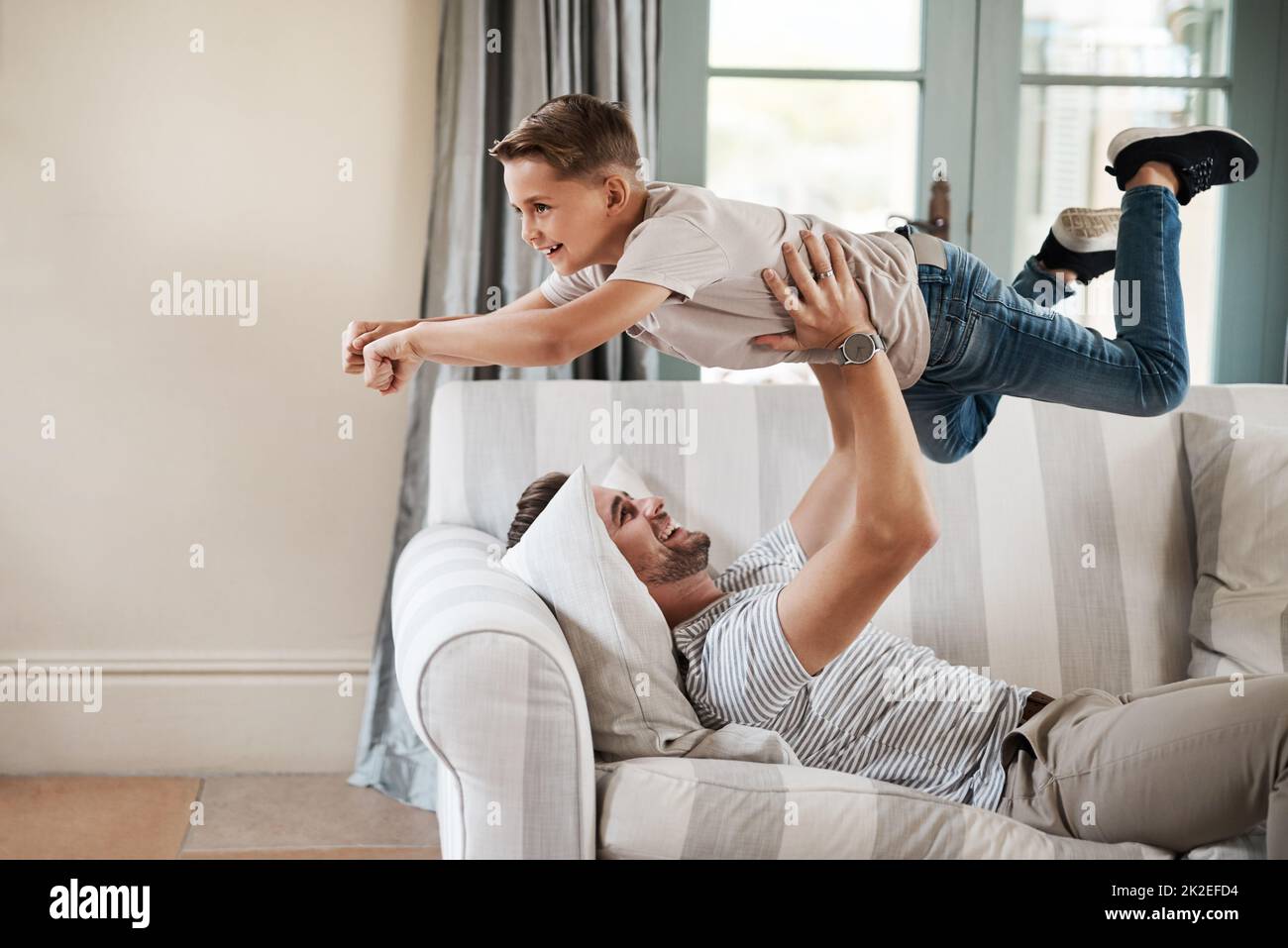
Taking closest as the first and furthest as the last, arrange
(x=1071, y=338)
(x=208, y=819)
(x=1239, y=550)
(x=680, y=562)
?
(x=1071, y=338) < (x=680, y=562) < (x=1239, y=550) < (x=208, y=819)

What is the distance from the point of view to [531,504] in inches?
68.8

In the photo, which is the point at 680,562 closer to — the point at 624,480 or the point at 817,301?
the point at 624,480

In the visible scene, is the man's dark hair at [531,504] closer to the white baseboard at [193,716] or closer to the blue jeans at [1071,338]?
the blue jeans at [1071,338]

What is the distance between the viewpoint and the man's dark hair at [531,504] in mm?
1744

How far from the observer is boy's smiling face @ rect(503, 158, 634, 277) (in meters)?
1.27

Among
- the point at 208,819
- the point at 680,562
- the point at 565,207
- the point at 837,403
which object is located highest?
the point at 565,207

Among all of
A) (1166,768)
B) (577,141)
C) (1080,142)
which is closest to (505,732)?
(577,141)

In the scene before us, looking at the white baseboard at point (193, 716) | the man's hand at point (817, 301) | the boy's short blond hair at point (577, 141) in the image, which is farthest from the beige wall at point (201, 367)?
the man's hand at point (817, 301)

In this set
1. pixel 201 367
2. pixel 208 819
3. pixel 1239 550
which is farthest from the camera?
pixel 201 367

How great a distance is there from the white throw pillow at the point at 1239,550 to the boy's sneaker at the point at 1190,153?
559mm

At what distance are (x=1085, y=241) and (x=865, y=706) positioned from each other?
74cm

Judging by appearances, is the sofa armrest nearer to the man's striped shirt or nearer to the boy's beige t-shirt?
the man's striped shirt
